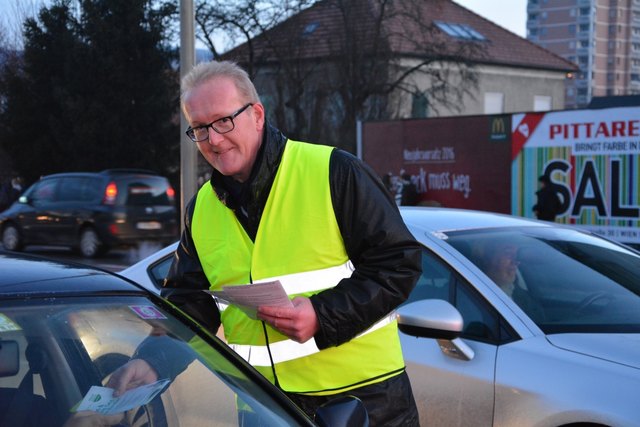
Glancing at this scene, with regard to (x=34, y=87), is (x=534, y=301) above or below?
below

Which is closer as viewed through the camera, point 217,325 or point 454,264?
point 217,325

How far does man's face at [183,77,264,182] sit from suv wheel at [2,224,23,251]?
16.5 m

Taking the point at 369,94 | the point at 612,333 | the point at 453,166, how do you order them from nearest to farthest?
the point at 612,333
the point at 453,166
the point at 369,94

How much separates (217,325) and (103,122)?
2612cm

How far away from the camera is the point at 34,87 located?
29.7 m

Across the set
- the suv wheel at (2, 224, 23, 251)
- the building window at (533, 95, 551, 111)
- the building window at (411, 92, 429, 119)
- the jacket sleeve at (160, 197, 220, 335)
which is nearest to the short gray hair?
the jacket sleeve at (160, 197, 220, 335)

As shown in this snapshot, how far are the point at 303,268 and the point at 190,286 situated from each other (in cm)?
50

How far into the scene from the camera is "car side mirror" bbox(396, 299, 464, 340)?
3189 millimetres

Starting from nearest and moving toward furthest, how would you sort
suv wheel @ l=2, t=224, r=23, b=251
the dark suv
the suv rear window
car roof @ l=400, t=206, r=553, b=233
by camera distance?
1. car roof @ l=400, t=206, r=553, b=233
2. the dark suv
3. the suv rear window
4. suv wheel @ l=2, t=224, r=23, b=251

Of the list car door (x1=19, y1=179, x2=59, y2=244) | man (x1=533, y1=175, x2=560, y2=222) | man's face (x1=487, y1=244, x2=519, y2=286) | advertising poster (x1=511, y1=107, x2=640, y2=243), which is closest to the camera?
man's face (x1=487, y1=244, x2=519, y2=286)

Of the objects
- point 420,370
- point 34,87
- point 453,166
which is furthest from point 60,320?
point 34,87

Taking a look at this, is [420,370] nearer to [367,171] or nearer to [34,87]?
[367,171]

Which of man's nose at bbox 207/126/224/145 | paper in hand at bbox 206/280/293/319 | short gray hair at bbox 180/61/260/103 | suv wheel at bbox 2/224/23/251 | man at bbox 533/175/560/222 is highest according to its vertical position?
short gray hair at bbox 180/61/260/103

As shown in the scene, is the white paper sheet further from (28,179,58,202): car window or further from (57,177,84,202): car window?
(28,179,58,202): car window
